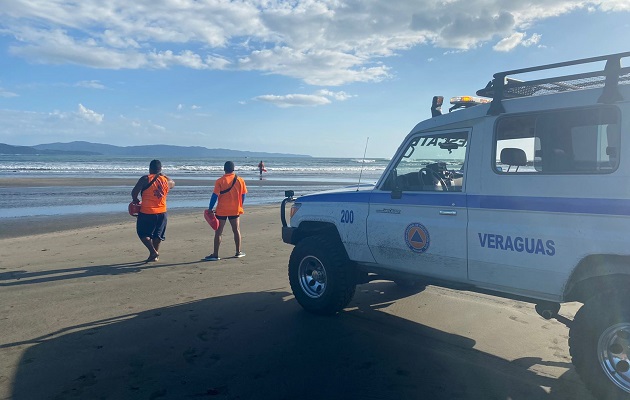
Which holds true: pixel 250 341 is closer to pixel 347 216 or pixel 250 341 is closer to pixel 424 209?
pixel 347 216

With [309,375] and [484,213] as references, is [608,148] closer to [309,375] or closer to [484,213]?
[484,213]

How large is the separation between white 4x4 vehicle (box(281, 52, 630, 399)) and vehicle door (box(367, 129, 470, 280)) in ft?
0.04

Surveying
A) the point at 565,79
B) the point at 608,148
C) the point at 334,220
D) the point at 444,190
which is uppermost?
the point at 565,79

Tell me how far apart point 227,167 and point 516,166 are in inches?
239

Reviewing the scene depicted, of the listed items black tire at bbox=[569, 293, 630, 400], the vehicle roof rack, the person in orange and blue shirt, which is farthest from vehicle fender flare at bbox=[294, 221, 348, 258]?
the person in orange and blue shirt

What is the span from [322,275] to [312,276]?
0.64 feet

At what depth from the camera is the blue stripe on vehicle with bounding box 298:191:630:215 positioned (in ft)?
12.2

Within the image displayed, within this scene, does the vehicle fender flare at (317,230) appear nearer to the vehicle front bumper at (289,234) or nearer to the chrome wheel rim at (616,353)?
the vehicle front bumper at (289,234)

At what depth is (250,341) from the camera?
16.9ft

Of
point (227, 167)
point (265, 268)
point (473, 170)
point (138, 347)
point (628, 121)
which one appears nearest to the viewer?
point (628, 121)

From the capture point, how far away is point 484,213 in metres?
4.44

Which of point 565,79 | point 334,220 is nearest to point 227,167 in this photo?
point 334,220

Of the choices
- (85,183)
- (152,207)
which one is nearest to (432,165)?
(152,207)

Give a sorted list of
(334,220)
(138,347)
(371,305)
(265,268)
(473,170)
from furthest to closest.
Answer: (265,268) < (371,305) < (334,220) < (138,347) < (473,170)
